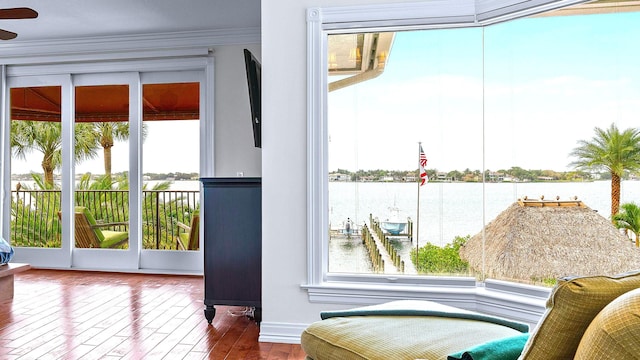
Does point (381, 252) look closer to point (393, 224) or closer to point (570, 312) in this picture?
point (393, 224)

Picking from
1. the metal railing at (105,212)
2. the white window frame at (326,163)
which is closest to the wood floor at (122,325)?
the white window frame at (326,163)

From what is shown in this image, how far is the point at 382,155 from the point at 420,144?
0.25m

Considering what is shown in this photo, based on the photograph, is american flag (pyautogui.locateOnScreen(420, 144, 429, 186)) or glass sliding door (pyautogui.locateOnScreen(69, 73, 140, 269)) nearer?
american flag (pyautogui.locateOnScreen(420, 144, 429, 186))

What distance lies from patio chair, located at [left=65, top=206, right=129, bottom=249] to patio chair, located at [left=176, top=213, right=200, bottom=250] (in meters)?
0.84

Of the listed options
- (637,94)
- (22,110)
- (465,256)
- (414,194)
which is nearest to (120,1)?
(22,110)

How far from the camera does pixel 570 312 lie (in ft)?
3.17

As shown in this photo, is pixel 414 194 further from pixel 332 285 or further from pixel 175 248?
pixel 175 248

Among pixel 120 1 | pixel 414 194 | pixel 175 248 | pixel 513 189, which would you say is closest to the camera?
pixel 513 189

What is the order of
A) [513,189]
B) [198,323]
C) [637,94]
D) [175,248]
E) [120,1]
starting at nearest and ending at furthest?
[637,94] < [513,189] < [198,323] < [120,1] < [175,248]

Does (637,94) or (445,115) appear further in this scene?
(445,115)

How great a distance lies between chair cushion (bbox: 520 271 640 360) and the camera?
0.96 meters

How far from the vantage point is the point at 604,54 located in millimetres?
2490

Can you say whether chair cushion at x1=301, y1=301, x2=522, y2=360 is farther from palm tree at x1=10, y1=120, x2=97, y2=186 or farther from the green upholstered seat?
palm tree at x1=10, y1=120, x2=97, y2=186

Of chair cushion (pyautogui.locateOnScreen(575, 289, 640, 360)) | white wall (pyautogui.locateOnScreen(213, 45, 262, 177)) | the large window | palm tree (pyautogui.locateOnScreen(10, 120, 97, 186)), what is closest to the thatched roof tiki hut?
the large window
